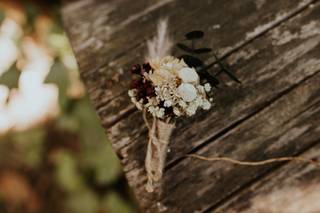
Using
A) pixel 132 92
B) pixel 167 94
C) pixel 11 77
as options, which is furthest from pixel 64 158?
pixel 167 94

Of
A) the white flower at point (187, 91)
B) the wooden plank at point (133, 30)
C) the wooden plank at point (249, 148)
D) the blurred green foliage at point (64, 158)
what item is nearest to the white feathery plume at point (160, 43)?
the wooden plank at point (133, 30)

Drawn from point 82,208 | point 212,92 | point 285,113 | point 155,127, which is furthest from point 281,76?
point 82,208

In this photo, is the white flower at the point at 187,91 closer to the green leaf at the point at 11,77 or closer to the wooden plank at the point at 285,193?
the wooden plank at the point at 285,193

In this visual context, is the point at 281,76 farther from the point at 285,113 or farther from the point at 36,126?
the point at 36,126

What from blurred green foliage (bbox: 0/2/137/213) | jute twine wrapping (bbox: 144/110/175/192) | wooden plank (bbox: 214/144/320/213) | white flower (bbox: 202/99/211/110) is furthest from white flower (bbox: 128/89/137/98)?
blurred green foliage (bbox: 0/2/137/213)

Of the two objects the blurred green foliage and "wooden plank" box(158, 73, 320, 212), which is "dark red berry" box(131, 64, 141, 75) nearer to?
"wooden plank" box(158, 73, 320, 212)

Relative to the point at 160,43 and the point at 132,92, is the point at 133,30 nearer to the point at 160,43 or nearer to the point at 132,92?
the point at 160,43
